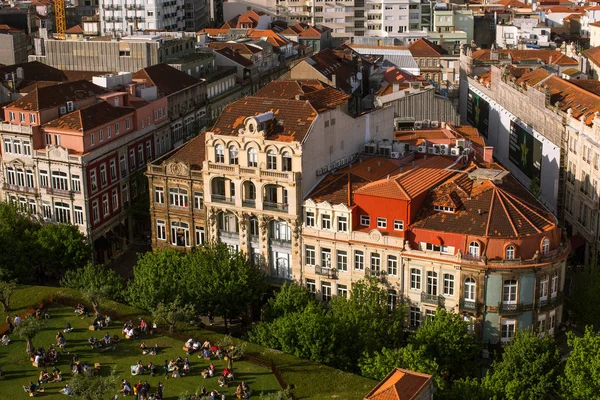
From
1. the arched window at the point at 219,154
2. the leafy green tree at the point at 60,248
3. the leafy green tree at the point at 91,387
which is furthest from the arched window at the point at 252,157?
the leafy green tree at the point at 91,387

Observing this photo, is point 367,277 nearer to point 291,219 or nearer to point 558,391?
point 291,219

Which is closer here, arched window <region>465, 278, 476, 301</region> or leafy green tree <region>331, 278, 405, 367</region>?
leafy green tree <region>331, 278, 405, 367</region>

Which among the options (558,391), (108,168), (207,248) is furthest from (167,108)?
(558,391)

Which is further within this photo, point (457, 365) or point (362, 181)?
point (362, 181)

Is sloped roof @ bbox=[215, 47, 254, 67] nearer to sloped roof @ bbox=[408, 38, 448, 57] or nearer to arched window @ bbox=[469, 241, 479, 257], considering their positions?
sloped roof @ bbox=[408, 38, 448, 57]

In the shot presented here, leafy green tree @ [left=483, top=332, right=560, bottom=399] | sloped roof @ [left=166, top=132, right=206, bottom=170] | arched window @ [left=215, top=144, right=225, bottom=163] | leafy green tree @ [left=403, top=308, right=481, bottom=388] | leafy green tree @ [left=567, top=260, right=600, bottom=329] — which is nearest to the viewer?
leafy green tree @ [left=483, top=332, right=560, bottom=399]

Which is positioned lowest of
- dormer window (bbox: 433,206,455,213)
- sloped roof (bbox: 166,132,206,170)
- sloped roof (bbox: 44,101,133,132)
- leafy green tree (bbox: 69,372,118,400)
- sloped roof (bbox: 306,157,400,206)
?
leafy green tree (bbox: 69,372,118,400)

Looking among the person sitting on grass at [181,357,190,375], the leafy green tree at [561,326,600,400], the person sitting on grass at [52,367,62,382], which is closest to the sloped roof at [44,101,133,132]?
the person sitting on grass at [52,367,62,382]
